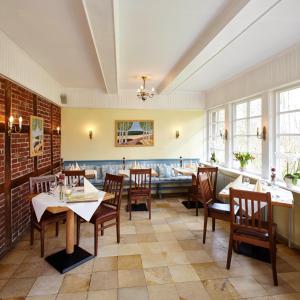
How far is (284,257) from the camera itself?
2963mm

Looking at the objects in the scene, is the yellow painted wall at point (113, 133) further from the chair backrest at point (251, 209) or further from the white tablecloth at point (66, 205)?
the chair backrest at point (251, 209)

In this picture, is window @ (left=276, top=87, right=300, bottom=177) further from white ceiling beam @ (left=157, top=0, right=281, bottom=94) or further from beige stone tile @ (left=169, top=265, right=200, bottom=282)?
beige stone tile @ (left=169, top=265, right=200, bottom=282)

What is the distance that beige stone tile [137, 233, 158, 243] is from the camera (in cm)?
341

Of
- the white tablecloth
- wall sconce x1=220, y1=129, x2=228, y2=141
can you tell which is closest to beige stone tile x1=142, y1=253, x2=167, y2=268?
the white tablecloth

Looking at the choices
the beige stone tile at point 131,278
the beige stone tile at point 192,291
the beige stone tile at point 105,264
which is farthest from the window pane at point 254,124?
the beige stone tile at point 105,264

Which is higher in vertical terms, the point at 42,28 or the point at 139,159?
the point at 42,28

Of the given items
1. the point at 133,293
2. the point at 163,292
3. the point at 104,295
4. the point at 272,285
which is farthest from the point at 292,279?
the point at 104,295

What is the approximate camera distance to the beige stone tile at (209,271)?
254 centimetres

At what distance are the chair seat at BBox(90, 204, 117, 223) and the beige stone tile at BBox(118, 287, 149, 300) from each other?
37.9 inches

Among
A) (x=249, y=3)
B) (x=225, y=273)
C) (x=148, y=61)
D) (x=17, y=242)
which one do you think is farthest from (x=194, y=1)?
(x=17, y=242)

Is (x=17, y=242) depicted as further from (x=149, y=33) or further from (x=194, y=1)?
(x=194, y=1)

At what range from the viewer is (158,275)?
8.41 feet

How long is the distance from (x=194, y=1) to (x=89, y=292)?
3.22 metres

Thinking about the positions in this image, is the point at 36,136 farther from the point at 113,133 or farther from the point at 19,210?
the point at 113,133
